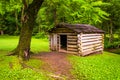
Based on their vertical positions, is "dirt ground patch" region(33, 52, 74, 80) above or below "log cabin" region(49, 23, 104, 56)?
below

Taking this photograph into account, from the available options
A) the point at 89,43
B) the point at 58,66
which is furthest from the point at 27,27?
the point at 89,43

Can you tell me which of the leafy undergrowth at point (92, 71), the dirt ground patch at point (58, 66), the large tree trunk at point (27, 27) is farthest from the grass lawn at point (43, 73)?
the large tree trunk at point (27, 27)

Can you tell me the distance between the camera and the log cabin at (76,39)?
21984 millimetres

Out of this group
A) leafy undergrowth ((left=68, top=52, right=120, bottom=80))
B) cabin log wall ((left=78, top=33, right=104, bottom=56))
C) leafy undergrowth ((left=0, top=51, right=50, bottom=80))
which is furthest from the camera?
cabin log wall ((left=78, top=33, right=104, bottom=56))

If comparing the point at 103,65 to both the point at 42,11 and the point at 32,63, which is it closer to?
the point at 32,63

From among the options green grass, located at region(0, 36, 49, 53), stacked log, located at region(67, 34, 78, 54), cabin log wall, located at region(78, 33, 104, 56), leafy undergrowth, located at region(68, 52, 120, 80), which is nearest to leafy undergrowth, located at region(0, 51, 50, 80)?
leafy undergrowth, located at region(68, 52, 120, 80)

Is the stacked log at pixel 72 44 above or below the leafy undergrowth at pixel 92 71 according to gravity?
above

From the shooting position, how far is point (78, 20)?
37.8 metres

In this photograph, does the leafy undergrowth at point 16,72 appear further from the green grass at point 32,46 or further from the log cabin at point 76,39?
the green grass at point 32,46

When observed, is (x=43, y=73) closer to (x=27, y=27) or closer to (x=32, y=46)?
(x=27, y=27)

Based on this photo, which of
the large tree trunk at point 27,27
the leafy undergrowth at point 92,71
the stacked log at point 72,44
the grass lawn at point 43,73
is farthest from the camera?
the stacked log at point 72,44

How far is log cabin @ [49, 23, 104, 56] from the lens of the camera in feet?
72.1

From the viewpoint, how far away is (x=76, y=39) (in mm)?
22078

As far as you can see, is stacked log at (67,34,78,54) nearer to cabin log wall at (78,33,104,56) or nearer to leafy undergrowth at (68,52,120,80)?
cabin log wall at (78,33,104,56)
